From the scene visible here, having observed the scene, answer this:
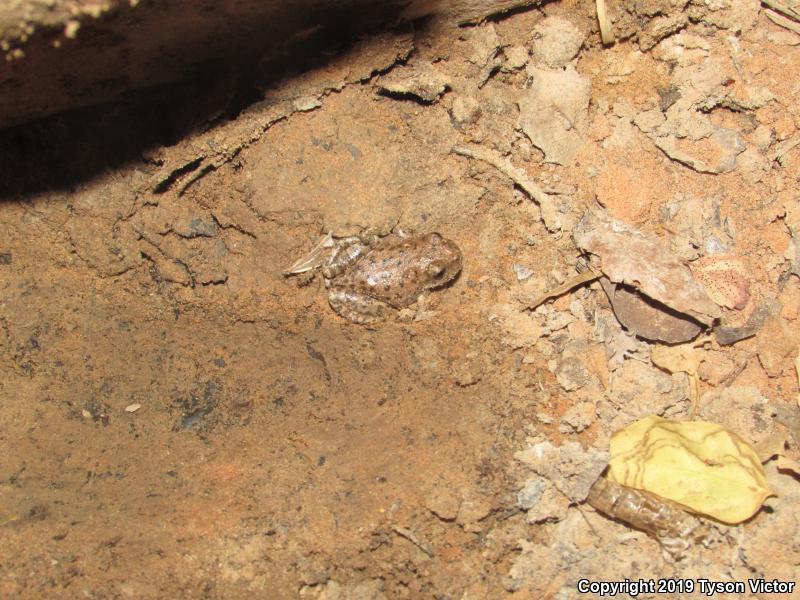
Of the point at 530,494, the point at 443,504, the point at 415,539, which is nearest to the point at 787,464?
the point at 530,494

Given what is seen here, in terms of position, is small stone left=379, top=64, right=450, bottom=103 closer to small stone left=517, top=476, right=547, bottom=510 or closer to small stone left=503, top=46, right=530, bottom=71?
small stone left=503, top=46, right=530, bottom=71

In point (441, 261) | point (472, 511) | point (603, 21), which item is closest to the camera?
point (472, 511)

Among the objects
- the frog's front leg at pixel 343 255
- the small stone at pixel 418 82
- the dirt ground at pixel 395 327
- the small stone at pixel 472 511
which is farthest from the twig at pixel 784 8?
the small stone at pixel 472 511

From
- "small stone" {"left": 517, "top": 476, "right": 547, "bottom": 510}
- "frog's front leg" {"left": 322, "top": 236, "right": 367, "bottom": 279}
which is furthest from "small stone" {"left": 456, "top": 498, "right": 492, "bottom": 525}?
"frog's front leg" {"left": 322, "top": 236, "right": 367, "bottom": 279}

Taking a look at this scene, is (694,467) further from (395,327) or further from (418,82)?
→ (418,82)

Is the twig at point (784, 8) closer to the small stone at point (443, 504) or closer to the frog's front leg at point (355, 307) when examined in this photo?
the frog's front leg at point (355, 307)
